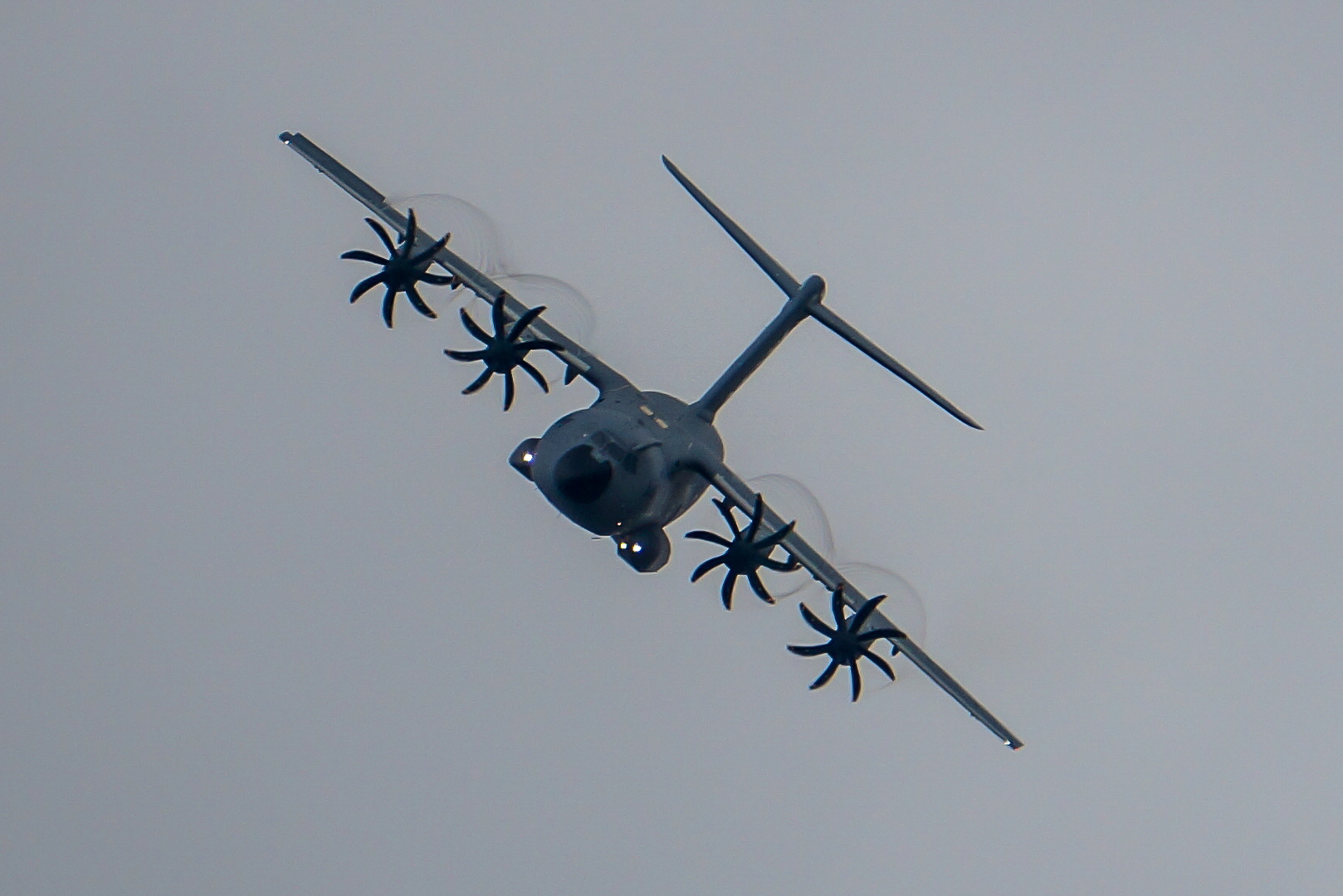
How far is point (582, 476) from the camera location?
35.3 m

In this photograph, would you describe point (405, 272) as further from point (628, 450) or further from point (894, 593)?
point (894, 593)

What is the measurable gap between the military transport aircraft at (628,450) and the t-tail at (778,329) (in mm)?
69

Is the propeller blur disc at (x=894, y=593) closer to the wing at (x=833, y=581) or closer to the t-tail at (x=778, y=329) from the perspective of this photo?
the wing at (x=833, y=581)

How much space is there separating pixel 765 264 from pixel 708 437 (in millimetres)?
5517

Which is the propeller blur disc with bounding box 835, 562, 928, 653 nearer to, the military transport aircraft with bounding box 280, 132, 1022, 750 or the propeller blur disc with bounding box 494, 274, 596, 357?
the military transport aircraft with bounding box 280, 132, 1022, 750

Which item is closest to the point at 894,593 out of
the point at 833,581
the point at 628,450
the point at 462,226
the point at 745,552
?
the point at 833,581

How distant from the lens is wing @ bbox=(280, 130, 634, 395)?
38656mm

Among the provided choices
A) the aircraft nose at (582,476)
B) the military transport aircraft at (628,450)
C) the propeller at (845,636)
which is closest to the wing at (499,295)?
the military transport aircraft at (628,450)

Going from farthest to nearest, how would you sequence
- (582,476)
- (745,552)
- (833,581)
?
(833,581) < (745,552) < (582,476)

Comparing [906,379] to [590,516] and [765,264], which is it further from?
[590,516]

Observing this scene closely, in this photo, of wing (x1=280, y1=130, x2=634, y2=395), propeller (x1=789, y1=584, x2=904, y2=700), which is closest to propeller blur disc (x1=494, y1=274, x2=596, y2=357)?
wing (x1=280, y1=130, x2=634, y2=395)

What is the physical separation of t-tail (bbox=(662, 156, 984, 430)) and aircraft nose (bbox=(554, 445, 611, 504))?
17.0 feet

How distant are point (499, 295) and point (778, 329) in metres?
8.66

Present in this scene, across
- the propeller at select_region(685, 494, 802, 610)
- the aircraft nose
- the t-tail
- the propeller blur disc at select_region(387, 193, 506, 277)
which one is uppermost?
the t-tail
